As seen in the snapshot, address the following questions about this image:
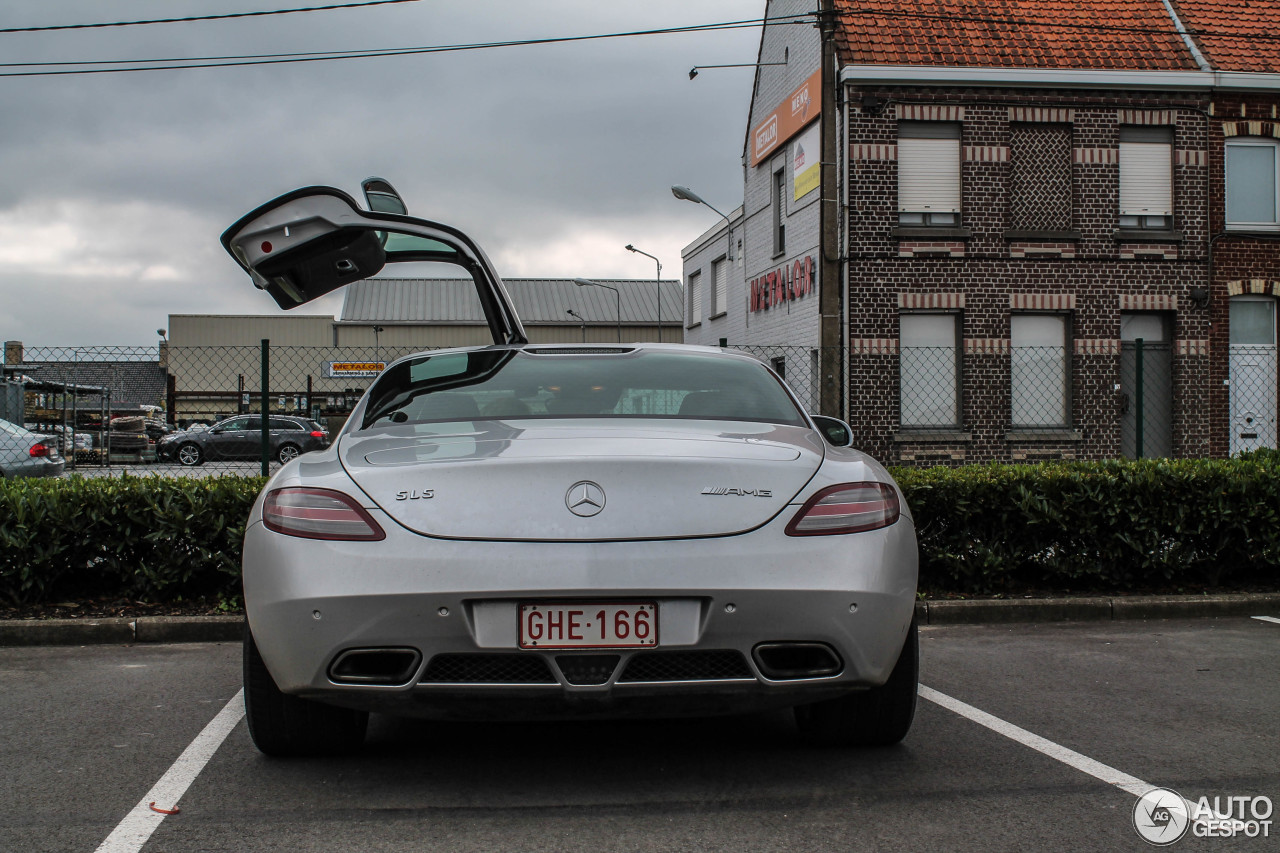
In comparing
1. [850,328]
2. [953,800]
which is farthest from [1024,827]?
[850,328]

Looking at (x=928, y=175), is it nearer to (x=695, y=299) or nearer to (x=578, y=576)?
(x=695, y=299)

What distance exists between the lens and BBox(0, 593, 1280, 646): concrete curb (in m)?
6.14

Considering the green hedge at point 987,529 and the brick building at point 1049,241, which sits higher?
the brick building at point 1049,241

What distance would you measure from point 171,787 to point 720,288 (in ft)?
91.8

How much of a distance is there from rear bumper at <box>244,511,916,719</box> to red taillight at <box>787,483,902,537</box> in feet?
0.11

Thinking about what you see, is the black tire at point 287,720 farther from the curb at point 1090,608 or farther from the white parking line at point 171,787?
the curb at point 1090,608

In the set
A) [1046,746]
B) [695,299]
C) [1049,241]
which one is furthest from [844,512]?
[695,299]

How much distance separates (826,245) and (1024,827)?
10.8 m

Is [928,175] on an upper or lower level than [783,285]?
upper

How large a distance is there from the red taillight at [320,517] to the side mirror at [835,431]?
→ 195 centimetres

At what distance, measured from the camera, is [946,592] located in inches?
279

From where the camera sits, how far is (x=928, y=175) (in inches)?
783

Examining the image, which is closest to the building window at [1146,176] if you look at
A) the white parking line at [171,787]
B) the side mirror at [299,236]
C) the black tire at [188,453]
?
the side mirror at [299,236]

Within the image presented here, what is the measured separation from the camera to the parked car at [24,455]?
41.9ft
